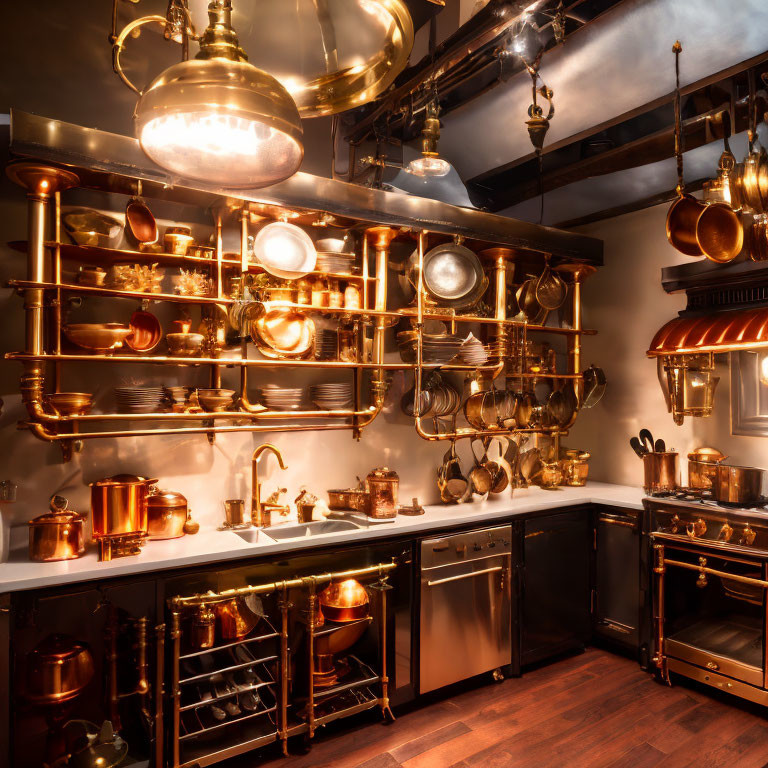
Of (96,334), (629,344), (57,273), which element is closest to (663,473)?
(629,344)

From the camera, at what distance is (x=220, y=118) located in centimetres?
105

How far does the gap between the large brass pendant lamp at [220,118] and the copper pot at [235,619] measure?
179 centimetres

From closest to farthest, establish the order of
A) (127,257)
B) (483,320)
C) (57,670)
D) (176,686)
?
1. (57,670)
2. (176,686)
3. (127,257)
4. (483,320)

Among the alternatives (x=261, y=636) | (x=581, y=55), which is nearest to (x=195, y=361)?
(x=261, y=636)

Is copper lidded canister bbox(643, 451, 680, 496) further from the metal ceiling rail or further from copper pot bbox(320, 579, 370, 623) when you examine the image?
copper pot bbox(320, 579, 370, 623)

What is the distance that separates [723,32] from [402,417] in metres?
2.34

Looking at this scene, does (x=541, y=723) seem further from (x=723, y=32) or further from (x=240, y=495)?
(x=723, y=32)

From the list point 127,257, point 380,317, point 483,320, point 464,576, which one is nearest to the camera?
point 127,257

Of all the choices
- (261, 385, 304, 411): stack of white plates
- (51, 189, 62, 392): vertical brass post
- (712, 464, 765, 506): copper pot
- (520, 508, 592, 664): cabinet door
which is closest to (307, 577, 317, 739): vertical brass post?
(261, 385, 304, 411): stack of white plates

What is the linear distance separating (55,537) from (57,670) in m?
0.47

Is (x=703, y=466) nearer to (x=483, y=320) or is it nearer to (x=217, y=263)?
(x=483, y=320)

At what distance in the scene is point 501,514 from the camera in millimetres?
3004

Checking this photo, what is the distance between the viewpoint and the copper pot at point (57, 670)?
6.27 feet

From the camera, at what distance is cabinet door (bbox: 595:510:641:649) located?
126 inches
